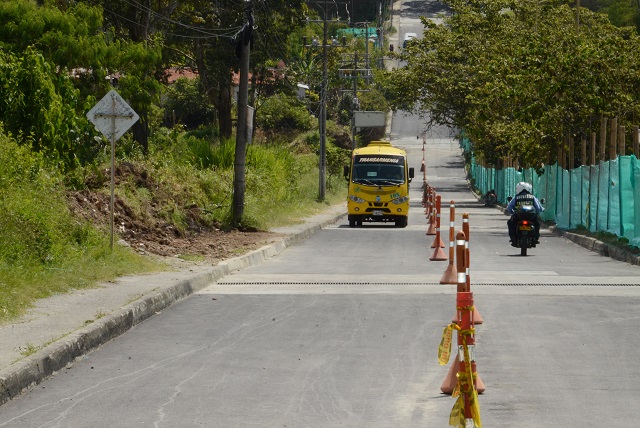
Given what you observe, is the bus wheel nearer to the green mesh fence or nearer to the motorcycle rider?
the green mesh fence

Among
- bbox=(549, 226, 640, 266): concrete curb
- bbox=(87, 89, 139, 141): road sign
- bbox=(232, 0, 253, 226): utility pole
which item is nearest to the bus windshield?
bbox=(549, 226, 640, 266): concrete curb

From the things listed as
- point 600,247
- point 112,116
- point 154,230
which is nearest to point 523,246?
point 600,247

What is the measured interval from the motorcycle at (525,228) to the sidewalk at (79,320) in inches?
306

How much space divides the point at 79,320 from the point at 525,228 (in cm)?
1474

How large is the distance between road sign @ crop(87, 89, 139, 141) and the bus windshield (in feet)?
74.1

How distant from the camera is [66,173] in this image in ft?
76.9

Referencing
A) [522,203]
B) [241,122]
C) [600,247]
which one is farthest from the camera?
[241,122]

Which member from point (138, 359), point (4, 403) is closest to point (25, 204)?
point (138, 359)

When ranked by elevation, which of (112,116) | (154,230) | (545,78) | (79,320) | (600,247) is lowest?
(600,247)

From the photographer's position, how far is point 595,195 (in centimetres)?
3073

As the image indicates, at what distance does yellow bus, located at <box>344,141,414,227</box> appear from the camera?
40.9 m

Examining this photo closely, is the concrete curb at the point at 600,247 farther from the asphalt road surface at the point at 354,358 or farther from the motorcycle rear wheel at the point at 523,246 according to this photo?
the asphalt road surface at the point at 354,358

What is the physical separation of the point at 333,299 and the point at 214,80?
37.3 metres

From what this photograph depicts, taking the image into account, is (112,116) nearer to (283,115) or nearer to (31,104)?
(31,104)
